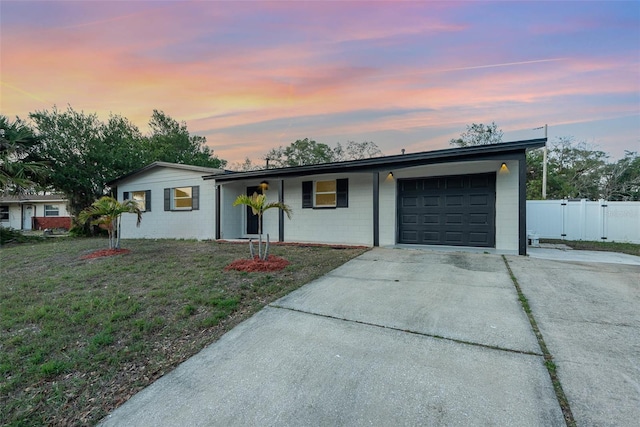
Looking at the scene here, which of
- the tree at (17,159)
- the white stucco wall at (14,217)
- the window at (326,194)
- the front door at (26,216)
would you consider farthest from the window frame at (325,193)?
the white stucco wall at (14,217)

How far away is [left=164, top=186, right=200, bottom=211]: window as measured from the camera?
12055 millimetres

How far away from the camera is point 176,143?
Answer: 25344 mm

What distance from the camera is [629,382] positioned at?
2133 mm

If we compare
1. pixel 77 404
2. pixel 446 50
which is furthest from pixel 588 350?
pixel 446 50

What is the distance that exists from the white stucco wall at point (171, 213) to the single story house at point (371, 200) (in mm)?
43

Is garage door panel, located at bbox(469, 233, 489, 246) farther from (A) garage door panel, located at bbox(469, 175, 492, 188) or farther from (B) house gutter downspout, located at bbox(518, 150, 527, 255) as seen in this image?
(A) garage door panel, located at bbox(469, 175, 492, 188)

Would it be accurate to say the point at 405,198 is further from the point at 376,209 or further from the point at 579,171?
the point at 579,171

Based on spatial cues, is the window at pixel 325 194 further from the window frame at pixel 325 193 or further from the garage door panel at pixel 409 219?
the garage door panel at pixel 409 219

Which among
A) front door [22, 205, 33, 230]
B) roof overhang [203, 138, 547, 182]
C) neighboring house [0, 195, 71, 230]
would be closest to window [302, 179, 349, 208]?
roof overhang [203, 138, 547, 182]

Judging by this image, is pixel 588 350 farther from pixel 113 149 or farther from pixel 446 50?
pixel 113 149

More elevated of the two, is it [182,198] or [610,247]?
[182,198]

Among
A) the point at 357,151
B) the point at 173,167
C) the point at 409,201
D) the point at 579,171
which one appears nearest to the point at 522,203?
the point at 409,201

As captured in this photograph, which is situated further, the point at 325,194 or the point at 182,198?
the point at 182,198

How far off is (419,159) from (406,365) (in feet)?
20.0
